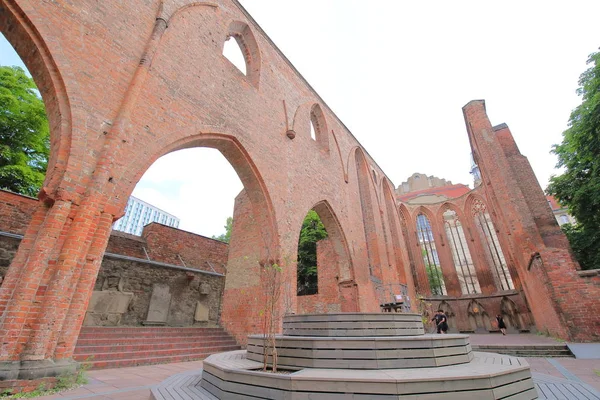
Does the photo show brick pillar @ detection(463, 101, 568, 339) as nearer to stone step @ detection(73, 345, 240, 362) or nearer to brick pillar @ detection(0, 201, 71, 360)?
stone step @ detection(73, 345, 240, 362)

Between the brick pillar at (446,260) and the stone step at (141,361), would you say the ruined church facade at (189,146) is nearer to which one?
the stone step at (141,361)

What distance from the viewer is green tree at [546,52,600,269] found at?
909 cm

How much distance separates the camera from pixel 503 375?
2.56 metres

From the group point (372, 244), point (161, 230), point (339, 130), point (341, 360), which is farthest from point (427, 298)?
point (341, 360)

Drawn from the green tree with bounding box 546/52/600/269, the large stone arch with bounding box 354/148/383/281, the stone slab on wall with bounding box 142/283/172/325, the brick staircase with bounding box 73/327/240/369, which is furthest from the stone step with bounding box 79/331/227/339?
the green tree with bounding box 546/52/600/269

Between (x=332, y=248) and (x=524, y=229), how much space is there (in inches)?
286

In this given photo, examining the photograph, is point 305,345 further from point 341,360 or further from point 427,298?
point 427,298

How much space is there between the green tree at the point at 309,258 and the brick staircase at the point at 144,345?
788 centimetres

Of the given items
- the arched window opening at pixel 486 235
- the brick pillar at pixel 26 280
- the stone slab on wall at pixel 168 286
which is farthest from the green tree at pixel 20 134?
the arched window opening at pixel 486 235

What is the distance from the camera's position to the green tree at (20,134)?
1076 cm

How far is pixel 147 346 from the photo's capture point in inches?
249

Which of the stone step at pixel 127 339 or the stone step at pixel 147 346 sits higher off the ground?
the stone step at pixel 127 339

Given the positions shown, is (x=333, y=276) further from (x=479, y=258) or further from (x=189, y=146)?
(x=479, y=258)

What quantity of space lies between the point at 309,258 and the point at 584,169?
1301cm
